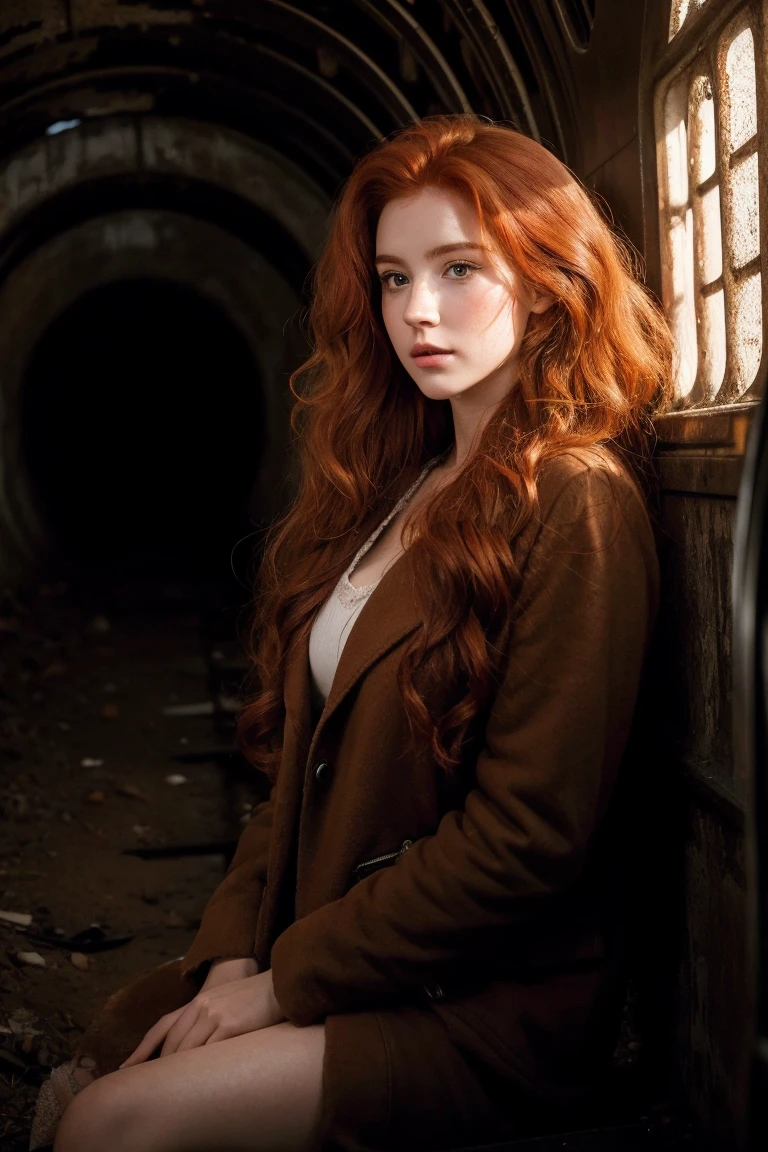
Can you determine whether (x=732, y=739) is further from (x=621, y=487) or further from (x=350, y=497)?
(x=350, y=497)

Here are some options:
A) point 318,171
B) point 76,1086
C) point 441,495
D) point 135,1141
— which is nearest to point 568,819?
point 441,495

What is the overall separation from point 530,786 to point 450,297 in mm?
967

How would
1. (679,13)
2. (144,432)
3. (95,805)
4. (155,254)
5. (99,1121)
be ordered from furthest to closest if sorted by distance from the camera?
1. (144,432)
2. (155,254)
3. (95,805)
4. (679,13)
5. (99,1121)

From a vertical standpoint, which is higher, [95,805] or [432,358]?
[432,358]

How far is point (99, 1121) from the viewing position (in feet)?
6.32

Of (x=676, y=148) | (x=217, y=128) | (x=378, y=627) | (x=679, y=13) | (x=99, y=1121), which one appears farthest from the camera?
(x=217, y=128)

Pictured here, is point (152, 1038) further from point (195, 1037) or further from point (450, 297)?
point (450, 297)

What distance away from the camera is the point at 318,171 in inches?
307

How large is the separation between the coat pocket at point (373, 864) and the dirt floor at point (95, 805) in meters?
1.42

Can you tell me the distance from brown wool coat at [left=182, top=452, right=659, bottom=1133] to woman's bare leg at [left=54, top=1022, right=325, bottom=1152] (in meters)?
0.11

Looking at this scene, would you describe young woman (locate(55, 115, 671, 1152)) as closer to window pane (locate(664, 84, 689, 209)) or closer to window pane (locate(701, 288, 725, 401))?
window pane (locate(701, 288, 725, 401))

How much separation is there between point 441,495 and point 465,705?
45cm

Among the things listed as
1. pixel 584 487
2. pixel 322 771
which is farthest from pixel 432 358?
pixel 322 771

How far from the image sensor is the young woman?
6.39ft
